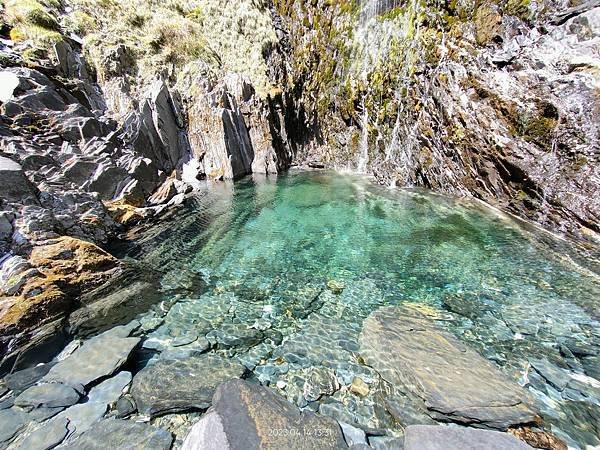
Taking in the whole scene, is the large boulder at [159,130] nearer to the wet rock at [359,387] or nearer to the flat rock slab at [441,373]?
the flat rock slab at [441,373]

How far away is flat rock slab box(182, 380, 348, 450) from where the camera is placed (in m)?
4.33

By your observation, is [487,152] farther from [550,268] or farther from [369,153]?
[369,153]

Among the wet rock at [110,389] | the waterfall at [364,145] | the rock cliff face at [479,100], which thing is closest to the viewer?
the wet rock at [110,389]

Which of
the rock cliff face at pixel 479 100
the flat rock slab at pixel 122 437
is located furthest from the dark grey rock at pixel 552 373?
the rock cliff face at pixel 479 100

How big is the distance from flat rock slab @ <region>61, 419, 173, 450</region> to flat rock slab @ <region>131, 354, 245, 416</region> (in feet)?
1.26

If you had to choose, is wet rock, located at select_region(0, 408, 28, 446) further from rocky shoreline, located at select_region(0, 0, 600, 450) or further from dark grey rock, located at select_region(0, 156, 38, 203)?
dark grey rock, located at select_region(0, 156, 38, 203)

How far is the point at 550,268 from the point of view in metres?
10.1

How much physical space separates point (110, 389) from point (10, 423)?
1.44 metres

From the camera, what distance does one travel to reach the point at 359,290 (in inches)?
372

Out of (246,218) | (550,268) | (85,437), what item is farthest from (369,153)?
(85,437)

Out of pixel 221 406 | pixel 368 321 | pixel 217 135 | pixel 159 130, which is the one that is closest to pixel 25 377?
pixel 221 406

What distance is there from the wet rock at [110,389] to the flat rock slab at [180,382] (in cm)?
22

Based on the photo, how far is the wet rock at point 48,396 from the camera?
5285 mm

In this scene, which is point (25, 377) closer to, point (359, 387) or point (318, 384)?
point (318, 384)
